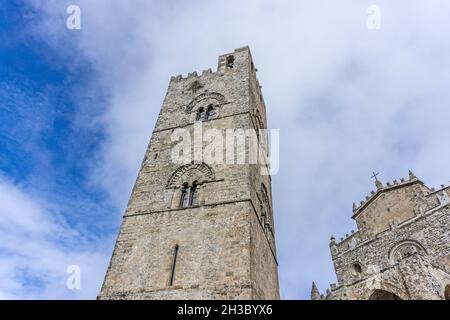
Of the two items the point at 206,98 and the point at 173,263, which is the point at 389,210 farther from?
the point at 173,263

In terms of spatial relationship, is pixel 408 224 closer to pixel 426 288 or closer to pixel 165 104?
pixel 426 288

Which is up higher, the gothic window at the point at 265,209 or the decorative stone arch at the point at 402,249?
the decorative stone arch at the point at 402,249

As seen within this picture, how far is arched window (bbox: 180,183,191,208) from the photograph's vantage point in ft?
37.4

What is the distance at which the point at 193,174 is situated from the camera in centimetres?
1223

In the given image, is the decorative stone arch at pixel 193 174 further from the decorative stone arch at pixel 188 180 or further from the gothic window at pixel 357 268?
the gothic window at pixel 357 268

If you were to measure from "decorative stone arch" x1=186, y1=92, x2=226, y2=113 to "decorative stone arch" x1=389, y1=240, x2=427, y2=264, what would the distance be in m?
15.1

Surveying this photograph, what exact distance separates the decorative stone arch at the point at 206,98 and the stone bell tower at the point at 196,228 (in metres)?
0.59

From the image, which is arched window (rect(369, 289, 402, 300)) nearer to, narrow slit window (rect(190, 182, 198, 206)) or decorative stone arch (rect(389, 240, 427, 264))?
decorative stone arch (rect(389, 240, 427, 264))

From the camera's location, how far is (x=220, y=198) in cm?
1079

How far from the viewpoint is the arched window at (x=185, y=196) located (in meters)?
11.4

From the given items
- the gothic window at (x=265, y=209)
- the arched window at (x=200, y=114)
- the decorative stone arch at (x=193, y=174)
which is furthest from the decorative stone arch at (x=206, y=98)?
the gothic window at (x=265, y=209)

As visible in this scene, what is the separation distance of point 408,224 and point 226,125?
14.9 m

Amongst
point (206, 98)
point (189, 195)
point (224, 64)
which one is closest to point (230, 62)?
point (224, 64)

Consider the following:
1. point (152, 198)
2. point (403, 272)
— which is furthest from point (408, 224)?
point (152, 198)
